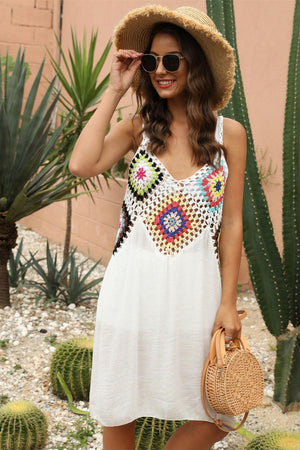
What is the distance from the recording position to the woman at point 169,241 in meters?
2.09

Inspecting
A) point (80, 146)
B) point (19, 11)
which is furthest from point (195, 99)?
point (19, 11)

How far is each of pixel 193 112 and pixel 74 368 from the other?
1.97 m

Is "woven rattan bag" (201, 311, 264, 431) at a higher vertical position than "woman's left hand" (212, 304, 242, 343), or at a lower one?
lower

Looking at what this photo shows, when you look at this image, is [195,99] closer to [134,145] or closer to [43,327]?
[134,145]

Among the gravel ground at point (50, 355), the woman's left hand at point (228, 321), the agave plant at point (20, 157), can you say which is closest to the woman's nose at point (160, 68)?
the woman's left hand at point (228, 321)

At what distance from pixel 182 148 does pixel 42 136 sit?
113 inches

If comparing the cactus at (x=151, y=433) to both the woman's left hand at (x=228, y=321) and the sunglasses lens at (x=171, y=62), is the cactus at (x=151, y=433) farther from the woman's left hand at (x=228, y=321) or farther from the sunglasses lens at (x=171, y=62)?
the sunglasses lens at (x=171, y=62)

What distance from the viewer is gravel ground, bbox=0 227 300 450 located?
3.40 metres

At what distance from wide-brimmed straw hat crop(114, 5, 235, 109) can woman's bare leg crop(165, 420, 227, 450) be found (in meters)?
1.09

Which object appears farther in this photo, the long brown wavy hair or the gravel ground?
the gravel ground

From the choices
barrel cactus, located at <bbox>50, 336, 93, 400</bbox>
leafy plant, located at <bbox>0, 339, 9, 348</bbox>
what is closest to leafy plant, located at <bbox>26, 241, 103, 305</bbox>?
leafy plant, located at <bbox>0, 339, 9, 348</bbox>

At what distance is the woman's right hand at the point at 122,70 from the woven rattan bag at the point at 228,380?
86 cm

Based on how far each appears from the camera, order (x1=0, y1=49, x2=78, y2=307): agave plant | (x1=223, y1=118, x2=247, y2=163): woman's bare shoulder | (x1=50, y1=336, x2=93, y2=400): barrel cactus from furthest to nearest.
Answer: (x1=0, y1=49, x2=78, y2=307): agave plant, (x1=50, y1=336, x2=93, y2=400): barrel cactus, (x1=223, y1=118, x2=247, y2=163): woman's bare shoulder

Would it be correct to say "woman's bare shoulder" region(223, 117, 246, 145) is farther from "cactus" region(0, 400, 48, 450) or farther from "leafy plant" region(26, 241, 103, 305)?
"leafy plant" region(26, 241, 103, 305)
